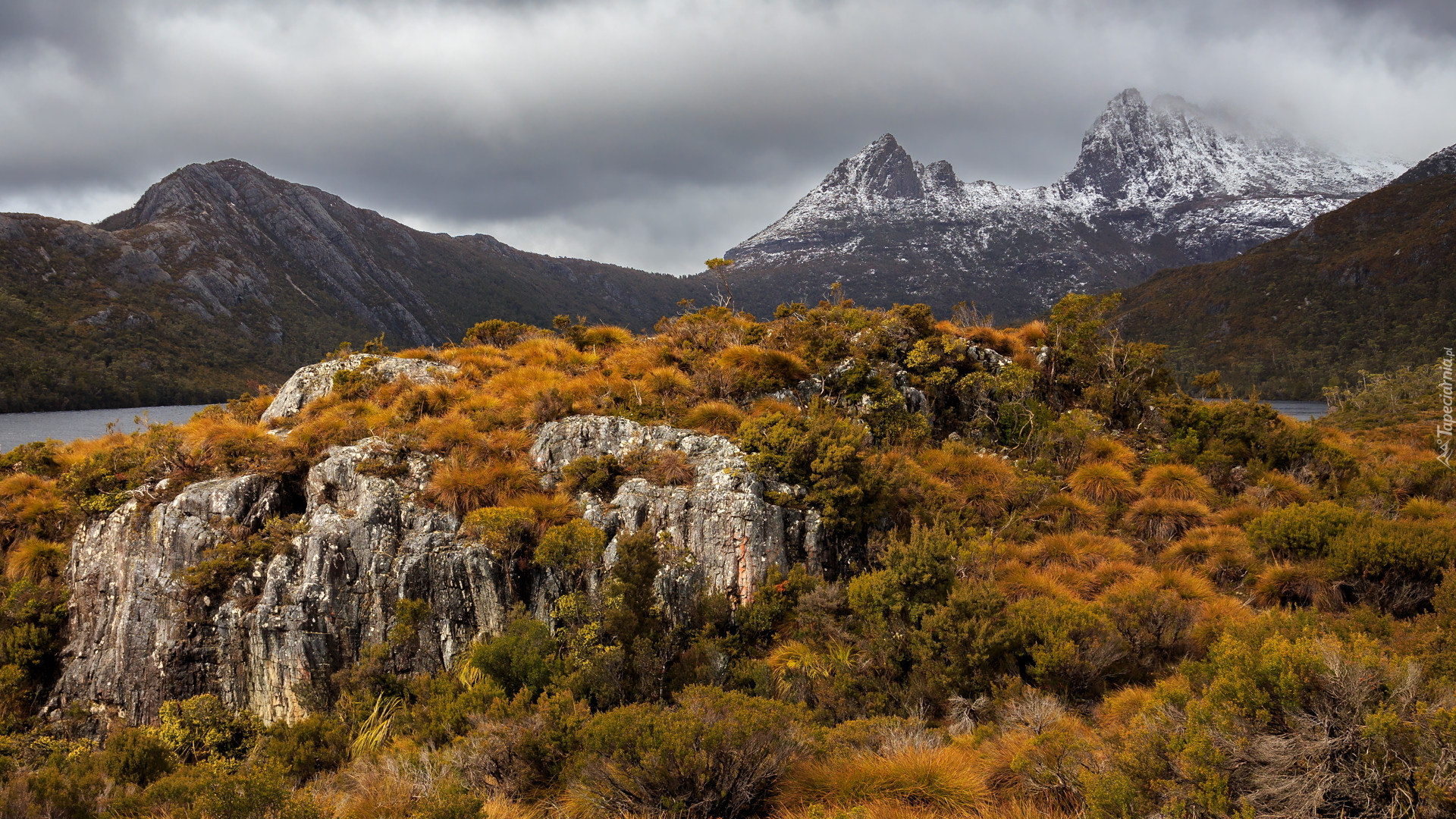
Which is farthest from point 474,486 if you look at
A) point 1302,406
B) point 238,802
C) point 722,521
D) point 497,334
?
point 1302,406

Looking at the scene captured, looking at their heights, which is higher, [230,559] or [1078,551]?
[230,559]

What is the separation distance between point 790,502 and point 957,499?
3.80 meters

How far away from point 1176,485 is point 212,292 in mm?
147300

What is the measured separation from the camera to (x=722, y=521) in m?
9.80

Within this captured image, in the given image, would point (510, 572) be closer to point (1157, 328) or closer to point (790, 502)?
point (790, 502)

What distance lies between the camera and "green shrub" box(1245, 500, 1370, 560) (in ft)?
28.9

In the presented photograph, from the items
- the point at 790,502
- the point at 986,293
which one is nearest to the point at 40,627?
the point at 790,502

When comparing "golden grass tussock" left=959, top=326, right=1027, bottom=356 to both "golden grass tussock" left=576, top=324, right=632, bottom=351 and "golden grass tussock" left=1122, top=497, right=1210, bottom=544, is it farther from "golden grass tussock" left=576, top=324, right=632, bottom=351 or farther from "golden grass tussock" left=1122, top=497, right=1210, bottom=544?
"golden grass tussock" left=576, top=324, right=632, bottom=351

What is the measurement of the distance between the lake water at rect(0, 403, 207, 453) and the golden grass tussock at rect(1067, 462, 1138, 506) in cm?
4539

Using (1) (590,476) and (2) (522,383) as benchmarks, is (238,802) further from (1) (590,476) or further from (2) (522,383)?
(2) (522,383)

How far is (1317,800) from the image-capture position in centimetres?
350

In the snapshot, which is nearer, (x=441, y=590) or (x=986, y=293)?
(x=441, y=590)

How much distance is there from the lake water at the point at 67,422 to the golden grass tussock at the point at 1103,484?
45393mm

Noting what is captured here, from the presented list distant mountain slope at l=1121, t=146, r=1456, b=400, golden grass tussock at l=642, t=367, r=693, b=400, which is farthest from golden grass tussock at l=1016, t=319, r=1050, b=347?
distant mountain slope at l=1121, t=146, r=1456, b=400
